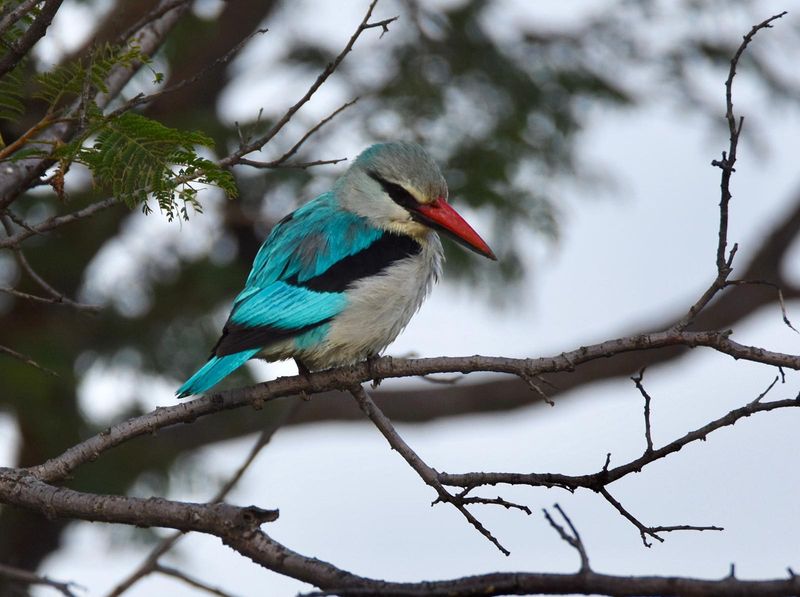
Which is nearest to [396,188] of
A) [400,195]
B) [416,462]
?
[400,195]

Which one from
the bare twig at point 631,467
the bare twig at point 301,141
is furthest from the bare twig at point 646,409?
the bare twig at point 301,141

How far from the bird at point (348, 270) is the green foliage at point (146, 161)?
849 mm

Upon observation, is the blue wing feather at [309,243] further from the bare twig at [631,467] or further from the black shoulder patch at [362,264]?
the bare twig at [631,467]

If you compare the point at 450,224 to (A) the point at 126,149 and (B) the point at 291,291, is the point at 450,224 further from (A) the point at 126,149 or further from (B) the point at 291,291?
(A) the point at 126,149

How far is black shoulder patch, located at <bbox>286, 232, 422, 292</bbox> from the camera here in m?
4.14

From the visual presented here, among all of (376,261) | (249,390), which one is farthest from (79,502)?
(376,261)

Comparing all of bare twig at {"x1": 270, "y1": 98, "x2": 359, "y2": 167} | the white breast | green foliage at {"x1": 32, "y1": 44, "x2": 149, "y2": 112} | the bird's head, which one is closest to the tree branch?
green foliage at {"x1": 32, "y1": 44, "x2": 149, "y2": 112}

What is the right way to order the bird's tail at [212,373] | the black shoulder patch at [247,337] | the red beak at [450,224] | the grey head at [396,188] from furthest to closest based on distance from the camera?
the grey head at [396,188] < the red beak at [450,224] < the black shoulder patch at [247,337] < the bird's tail at [212,373]

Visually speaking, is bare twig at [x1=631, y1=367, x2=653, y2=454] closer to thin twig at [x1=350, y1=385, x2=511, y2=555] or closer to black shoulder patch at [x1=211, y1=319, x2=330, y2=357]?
thin twig at [x1=350, y1=385, x2=511, y2=555]

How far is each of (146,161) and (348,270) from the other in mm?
1369

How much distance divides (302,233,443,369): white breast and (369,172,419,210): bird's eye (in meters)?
0.31

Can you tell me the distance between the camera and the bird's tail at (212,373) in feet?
12.0

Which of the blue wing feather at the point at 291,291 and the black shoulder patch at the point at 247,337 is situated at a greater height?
the blue wing feather at the point at 291,291

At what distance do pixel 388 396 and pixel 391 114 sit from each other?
6.96 feet
